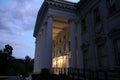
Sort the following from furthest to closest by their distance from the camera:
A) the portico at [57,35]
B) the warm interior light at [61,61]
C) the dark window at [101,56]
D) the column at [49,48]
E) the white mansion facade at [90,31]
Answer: the warm interior light at [61,61]
the portico at [57,35]
the column at [49,48]
the dark window at [101,56]
the white mansion facade at [90,31]

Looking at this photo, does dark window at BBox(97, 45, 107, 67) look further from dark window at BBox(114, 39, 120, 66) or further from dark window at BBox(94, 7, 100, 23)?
dark window at BBox(94, 7, 100, 23)

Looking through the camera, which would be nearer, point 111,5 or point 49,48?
point 111,5

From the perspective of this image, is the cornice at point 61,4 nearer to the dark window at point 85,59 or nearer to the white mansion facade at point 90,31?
the white mansion facade at point 90,31

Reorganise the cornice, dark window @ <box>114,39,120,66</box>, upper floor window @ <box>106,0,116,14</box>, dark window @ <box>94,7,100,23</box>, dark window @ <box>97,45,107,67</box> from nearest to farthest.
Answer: dark window @ <box>114,39,120,66</box> → upper floor window @ <box>106,0,116,14</box> → dark window @ <box>97,45,107,67</box> → dark window @ <box>94,7,100,23</box> → the cornice

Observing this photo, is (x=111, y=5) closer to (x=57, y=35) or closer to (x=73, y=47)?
(x=73, y=47)

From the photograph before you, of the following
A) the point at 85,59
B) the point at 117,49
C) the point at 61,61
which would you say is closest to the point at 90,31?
the point at 85,59

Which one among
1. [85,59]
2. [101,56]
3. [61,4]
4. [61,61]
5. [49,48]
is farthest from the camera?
[61,61]

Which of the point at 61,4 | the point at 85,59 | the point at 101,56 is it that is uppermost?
the point at 61,4

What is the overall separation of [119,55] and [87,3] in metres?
8.73

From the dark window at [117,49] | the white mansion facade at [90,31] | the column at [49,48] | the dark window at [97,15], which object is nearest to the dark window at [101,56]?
the white mansion facade at [90,31]

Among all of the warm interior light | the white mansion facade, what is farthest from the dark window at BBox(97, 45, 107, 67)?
the warm interior light

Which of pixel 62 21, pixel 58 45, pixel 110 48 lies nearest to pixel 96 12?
pixel 110 48

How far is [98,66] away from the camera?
55.1ft

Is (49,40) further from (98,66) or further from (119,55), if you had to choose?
(119,55)
